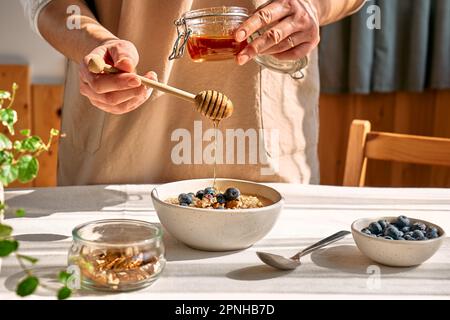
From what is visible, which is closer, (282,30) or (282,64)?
(282,30)

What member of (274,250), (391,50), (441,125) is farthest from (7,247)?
(441,125)

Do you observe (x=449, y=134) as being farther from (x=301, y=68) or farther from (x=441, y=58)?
(x=301, y=68)

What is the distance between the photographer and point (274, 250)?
106 cm

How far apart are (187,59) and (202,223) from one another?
666 mm

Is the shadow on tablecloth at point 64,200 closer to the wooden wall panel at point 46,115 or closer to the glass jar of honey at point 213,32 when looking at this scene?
the glass jar of honey at point 213,32

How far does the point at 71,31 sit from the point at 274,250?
715 mm

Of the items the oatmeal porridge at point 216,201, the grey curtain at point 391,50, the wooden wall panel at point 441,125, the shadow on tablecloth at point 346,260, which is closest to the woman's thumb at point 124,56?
the oatmeal porridge at point 216,201

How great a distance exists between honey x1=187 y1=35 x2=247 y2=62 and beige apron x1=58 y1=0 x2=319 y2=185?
0.87ft

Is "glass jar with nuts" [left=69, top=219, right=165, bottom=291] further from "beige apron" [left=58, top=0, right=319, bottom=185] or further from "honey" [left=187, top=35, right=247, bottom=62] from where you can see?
"beige apron" [left=58, top=0, right=319, bottom=185]

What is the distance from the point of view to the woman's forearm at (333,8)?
1.58 metres

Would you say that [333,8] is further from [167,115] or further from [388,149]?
[167,115]

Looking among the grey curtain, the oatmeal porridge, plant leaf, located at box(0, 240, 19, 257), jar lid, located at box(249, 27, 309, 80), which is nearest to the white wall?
the grey curtain

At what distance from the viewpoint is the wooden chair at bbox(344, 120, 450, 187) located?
5.40 feet

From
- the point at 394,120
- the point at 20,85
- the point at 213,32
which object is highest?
the point at 213,32
